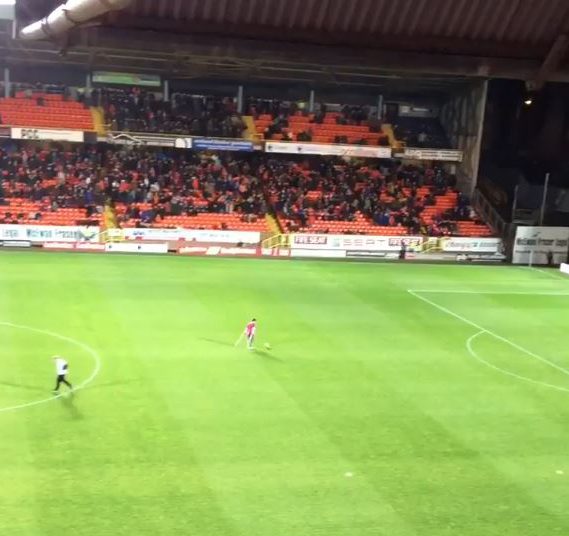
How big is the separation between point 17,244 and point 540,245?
98.3 feet

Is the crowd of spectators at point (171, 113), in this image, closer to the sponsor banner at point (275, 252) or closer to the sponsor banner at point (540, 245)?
the sponsor banner at point (275, 252)

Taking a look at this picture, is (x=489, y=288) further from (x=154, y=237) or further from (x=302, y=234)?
(x=154, y=237)

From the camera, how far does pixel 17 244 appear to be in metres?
40.9

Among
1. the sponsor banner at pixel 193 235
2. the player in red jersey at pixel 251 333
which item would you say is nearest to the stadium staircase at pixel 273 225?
the sponsor banner at pixel 193 235

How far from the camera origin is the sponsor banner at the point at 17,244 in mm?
40750

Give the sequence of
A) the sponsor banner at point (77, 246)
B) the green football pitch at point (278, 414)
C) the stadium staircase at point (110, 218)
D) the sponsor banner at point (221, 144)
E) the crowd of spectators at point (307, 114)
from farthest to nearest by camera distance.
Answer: the crowd of spectators at point (307, 114) → the sponsor banner at point (221, 144) → the stadium staircase at point (110, 218) → the sponsor banner at point (77, 246) → the green football pitch at point (278, 414)

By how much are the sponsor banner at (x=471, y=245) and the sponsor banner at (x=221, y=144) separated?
44.6 feet

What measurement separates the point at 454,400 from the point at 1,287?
18.4m

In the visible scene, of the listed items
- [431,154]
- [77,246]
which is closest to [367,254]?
[431,154]

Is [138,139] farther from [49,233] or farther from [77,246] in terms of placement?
[49,233]

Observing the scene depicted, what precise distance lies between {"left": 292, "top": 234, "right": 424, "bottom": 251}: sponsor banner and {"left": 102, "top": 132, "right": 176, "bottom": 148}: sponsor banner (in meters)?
10.2

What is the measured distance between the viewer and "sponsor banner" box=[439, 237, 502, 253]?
45844 millimetres

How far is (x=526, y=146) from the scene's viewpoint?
51.6 meters

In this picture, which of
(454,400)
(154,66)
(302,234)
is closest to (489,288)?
(302,234)
